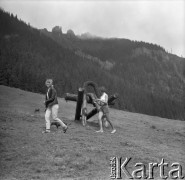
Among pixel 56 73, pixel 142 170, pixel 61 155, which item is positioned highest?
pixel 56 73

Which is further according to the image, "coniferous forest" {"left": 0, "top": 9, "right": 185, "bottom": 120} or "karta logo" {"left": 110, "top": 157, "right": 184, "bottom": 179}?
"coniferous forest" {"left": 0, "top": 9, "right": 185, "bottom": 120}

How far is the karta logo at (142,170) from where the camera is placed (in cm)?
736

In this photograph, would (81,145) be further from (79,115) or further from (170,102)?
(170,102)

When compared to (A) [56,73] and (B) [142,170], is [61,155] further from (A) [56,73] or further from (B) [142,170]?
(A) [56,73]

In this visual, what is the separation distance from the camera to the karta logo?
736cm

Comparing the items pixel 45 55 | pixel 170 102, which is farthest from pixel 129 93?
pixel 45 55

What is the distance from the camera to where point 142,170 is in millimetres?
7848

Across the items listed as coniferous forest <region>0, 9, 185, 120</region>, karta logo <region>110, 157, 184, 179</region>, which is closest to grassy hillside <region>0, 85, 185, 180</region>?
karta logo <region>110, 157, 184, 179</region>

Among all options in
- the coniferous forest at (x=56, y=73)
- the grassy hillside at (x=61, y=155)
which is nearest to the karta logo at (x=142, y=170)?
the grassy hillside at (x=61, y=155)

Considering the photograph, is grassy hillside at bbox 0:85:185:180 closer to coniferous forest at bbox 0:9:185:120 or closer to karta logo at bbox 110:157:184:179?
karta logo at bbox 110:157:184:179

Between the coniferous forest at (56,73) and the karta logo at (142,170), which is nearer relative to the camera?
the karta logo at (142,170)

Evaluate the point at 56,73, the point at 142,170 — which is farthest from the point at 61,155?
the point at 56,73

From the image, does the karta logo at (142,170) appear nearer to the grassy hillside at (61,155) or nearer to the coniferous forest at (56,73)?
the grassy hillside at (61,155)

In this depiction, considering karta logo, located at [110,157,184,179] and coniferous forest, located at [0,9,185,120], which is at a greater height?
coniferous forest, located at [0,9,185,120]
